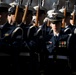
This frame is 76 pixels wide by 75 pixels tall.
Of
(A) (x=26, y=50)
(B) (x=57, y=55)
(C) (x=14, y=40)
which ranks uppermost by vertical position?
(C) (x=14, y=40)

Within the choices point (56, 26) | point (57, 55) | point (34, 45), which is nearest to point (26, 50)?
point (34, 45)

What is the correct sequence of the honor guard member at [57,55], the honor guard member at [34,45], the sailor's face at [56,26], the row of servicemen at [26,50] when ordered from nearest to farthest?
the row of servicemen at [26,50]
the honor guard member at [34,45]
the honor guard member at [57,55]
the sailor's face at [56,26]

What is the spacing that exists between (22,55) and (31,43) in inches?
10.2

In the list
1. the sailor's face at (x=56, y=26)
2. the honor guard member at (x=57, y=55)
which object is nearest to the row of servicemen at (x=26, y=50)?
the honor guard member at (x=57, y=55)

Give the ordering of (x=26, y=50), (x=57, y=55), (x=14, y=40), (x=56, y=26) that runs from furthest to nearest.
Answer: (x=56, y=26)
(x=57, y=55)
(x=26, y=50)
(x=14, y=40)

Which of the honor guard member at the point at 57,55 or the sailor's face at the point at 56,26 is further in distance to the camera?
the sailor's face at the point at 56,26

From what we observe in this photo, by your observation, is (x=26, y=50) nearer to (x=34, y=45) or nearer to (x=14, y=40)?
(x=34, y=45)

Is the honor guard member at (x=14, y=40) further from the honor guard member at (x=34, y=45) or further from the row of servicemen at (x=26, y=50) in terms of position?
the honor guard member at (x=34, y=45)

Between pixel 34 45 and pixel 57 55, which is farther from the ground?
pixel 34 45

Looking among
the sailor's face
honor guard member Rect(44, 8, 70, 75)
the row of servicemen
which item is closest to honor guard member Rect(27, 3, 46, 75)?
the row of servicemen

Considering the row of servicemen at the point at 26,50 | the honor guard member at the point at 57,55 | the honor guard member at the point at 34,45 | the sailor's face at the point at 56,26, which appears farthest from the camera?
the sailor's face at the point at 56,26

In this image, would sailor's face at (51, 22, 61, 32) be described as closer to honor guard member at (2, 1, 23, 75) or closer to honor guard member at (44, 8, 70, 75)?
honor guard member at (44, 8, 70, 75)

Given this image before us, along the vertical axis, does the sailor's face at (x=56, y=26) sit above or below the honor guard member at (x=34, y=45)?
above

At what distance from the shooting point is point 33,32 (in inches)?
255
